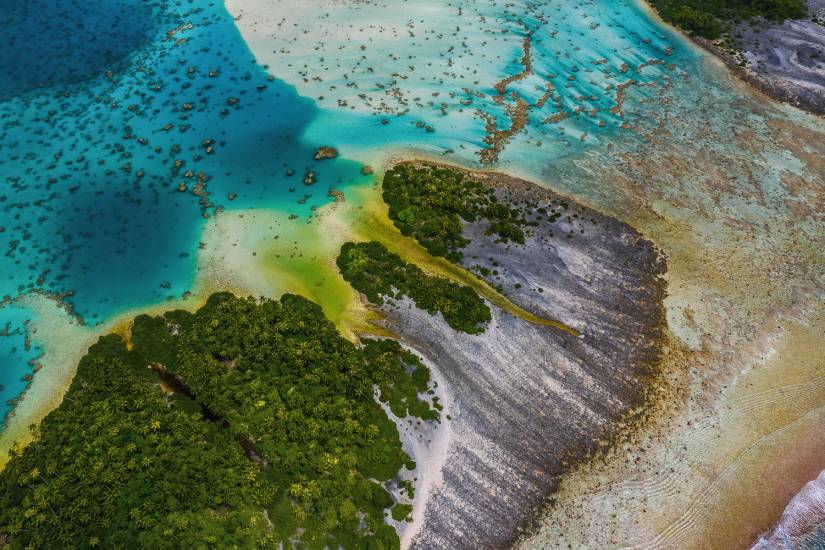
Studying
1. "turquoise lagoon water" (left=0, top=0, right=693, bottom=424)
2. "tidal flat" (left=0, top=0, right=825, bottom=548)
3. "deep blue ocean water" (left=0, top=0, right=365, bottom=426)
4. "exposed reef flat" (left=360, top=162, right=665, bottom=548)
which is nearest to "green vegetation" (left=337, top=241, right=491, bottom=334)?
"exposed reef flat" (left=360, top=162, right=665, bottom=548)

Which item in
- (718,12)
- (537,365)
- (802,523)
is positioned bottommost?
(802,523)

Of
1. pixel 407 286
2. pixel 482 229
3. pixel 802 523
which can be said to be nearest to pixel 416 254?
pixel 407 286

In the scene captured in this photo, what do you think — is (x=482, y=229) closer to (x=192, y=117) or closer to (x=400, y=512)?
(x=400, y=512)

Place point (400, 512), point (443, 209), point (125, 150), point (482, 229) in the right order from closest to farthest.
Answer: point (400, 512)
point (482, 229)
point (443, 209)
point (125, 150)

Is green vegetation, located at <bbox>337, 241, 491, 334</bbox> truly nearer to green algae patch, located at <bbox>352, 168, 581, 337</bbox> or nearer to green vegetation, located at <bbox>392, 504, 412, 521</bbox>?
green algae patch, located at <bbox>352, 168, 581, 337</bbox>

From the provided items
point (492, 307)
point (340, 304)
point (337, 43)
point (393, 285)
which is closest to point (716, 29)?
point (337, 43)

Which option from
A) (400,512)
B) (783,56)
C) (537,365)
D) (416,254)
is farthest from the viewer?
(783,56)

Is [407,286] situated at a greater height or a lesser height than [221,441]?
greater
